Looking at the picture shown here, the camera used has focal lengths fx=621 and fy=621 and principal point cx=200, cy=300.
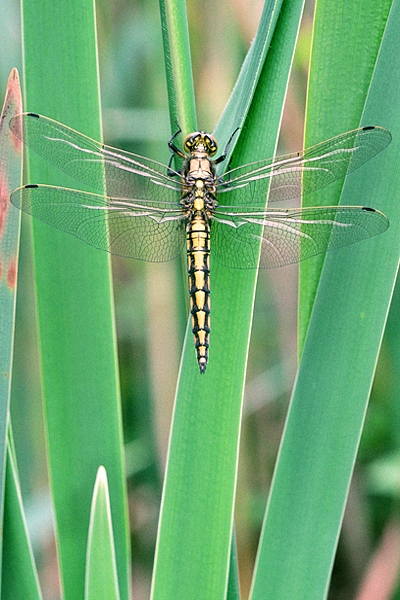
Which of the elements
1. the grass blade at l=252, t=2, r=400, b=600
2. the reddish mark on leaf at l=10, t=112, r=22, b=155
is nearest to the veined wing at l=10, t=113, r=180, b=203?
the reddish mark on leaf at l=10, t=112, r=22, b=155

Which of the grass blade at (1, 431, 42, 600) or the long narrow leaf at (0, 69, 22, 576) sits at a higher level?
the long narrow leaf at (0, 69, 22, 576)

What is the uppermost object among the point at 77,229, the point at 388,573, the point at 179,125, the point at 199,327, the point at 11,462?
the point at 179,125

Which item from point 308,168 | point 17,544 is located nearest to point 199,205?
point 308,168

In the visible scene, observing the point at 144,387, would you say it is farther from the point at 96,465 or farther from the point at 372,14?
the point at 372,14

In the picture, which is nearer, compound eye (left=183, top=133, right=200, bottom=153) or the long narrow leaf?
the long narrow leaf

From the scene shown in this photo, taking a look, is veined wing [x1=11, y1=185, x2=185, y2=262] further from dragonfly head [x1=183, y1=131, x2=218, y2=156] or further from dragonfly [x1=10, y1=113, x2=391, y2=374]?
dragonfly head [x1=183, y1=131, x2=218, y2=156]

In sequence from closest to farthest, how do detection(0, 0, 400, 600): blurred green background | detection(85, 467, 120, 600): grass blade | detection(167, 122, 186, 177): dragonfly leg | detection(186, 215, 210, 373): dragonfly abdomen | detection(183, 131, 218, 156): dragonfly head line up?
detection(85, 467, 120, 600): grass blade < detection(186, 215, 210, 373): dragonfly abdomen < detection(167, 122, 186, 177): dragonfly leg < detection(183, 131, 218, 156): dragonfly head < detection(0, 0, 400, 600): blurred green background

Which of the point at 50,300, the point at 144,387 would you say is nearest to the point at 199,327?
the point at 50,300

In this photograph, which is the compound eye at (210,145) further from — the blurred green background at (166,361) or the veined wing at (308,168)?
the blurred green background at (166,361)
